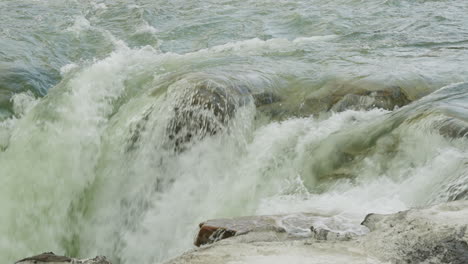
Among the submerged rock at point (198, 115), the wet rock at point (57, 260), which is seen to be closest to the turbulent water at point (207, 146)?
the submerged rock at point (198, 115)

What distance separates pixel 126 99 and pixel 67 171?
1.67 metres

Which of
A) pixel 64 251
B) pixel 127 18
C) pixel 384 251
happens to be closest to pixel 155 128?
pixel 64 251

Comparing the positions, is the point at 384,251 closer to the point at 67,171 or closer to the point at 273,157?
the point at 273,157

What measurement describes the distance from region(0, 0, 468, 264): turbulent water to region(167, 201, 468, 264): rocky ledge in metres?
0.44

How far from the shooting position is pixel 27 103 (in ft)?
28.3

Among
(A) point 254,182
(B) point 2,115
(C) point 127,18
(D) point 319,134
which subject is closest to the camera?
(A) point 254,182

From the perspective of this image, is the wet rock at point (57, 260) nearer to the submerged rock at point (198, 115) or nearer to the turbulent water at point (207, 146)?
the turbulent water at point (207, 146)

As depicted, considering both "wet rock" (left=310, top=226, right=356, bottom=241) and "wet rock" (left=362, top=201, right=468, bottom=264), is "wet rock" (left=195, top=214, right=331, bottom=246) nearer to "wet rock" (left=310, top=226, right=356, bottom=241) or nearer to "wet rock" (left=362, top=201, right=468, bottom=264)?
"wet rock" (left=310, top=226, right=356, bottom=241)

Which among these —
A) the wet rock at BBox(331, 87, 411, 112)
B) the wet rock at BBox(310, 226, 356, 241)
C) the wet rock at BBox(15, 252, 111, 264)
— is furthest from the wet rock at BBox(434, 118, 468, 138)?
the wet rock at BBox(15, 252, 111, 264)

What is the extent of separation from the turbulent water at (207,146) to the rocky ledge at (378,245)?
17.4 inches

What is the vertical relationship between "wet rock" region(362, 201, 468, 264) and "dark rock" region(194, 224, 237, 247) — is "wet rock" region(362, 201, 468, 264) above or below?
above

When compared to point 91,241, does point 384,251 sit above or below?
above

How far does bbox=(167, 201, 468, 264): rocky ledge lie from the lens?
339cm

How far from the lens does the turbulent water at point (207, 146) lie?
19.9 feet
